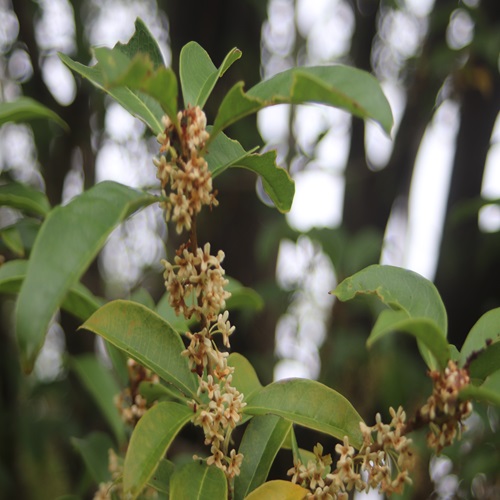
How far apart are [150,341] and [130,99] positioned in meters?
0.23

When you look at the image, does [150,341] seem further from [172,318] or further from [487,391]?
[487,391]

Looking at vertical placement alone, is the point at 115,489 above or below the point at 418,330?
below

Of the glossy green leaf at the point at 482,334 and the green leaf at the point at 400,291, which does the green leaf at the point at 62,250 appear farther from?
the glossy green leaf at the point at 482,334

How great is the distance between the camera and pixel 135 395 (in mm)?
754

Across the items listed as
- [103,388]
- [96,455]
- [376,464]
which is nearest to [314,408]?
[376,464]

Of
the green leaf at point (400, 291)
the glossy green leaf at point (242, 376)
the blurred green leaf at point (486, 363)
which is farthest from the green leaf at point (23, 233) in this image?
the blurred green leaf at point (486, 363)

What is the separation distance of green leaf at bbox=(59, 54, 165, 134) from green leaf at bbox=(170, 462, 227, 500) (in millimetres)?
314

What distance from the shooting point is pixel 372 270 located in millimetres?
595

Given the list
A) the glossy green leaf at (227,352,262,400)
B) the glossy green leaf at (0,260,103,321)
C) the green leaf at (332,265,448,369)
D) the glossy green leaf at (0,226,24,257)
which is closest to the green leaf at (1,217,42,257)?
the glossy green leaf at (0,226,24,257)

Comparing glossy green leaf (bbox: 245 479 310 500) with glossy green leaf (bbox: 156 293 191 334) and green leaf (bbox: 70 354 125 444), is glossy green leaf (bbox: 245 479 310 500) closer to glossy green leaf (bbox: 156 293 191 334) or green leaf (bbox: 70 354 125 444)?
glossy green leaf (bbox: 156 293 191 334)

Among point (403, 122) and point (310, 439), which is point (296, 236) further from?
point (403, 122)

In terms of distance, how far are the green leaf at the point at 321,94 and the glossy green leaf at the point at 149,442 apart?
254 millimetres

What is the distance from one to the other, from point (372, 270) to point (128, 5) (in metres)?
2.24

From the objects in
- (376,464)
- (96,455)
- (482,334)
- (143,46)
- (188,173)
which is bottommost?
(96,455)
